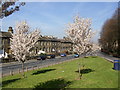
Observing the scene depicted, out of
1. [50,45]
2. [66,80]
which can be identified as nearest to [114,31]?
[50,45]

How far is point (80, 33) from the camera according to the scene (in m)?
14.5

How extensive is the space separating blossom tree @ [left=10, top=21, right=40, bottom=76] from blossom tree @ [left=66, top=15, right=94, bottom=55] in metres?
4.50

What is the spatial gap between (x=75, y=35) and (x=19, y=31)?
6.36 metres

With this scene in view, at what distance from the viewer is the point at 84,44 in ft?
48.4

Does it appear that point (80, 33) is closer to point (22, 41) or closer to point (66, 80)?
point (66, 80)

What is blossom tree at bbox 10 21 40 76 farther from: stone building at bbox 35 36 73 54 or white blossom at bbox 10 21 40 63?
stone building at bbox 35 36 73 54

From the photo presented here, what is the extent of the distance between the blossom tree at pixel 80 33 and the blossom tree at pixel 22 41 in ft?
14.8

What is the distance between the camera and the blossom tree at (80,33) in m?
14.6

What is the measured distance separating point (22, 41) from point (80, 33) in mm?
6363

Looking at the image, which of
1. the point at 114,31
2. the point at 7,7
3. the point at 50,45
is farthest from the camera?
the point at 50,45

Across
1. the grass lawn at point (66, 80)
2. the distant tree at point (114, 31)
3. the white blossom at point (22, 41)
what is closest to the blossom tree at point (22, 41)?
the white blossom at point (22, 41)

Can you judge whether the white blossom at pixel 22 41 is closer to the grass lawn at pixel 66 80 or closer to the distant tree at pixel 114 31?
the grass lawn at pixel 66 80

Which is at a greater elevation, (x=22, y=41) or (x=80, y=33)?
(x=80, y=33)

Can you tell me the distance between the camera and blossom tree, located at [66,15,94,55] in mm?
14602
